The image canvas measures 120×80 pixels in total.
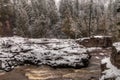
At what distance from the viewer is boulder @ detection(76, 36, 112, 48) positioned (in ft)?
93.6

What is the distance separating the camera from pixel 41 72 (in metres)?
17.3

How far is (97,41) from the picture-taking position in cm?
2880

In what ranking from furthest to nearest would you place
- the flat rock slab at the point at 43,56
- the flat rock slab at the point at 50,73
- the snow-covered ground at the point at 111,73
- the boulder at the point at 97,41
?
1. the boulder at the point at 97,41
2. the flat rock slab at the point at 43,56
3. the flat rock slab at the point at 50,73
4. the snow-covered ground at the point at 111,73

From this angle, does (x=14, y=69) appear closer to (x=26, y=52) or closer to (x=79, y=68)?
(x=26, y=52)

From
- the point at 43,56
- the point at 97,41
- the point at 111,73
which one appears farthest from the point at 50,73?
the point at 97,41

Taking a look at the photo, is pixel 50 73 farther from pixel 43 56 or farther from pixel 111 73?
pixel 111 73

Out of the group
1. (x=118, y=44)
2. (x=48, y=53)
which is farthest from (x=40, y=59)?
(x=118, y=44)

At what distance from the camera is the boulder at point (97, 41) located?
28.5 meters

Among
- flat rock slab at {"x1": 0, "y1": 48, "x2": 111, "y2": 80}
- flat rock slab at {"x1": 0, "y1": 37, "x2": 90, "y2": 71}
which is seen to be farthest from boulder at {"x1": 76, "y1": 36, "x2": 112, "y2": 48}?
flat rock slab at {"x1": 0, "y1": 48, "x2": 111, "y2": 80}

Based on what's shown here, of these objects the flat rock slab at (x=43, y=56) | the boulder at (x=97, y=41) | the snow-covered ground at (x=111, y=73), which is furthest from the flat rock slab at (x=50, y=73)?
the boulder at (x=97, y=41)

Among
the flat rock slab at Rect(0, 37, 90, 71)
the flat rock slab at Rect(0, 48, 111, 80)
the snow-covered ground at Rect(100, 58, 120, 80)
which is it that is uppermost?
the snow-covered ground at Rect(100, 58, 120, 80)

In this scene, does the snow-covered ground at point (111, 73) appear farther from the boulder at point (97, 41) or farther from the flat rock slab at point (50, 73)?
the boulder at point (97, 41)

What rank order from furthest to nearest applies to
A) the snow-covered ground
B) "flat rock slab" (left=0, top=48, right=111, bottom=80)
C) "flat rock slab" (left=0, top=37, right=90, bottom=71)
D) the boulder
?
the boulder
"flat rock slab" (left=0, top=37, right=90, bottom=71)
"flat rock slab" (left=0, top=48, right=111, bottom=80)
the snow-covered ground

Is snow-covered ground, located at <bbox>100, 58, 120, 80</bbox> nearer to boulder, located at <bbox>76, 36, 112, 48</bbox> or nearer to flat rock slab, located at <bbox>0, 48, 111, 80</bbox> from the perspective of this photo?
flat rock slab, located at <bbox>0, 48, 111, 80</bbox>
